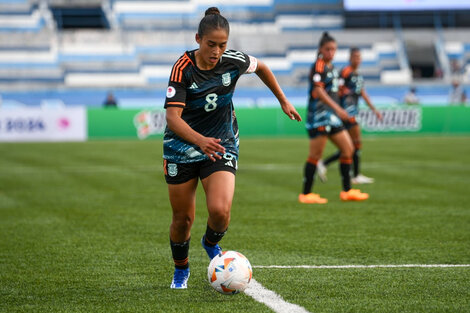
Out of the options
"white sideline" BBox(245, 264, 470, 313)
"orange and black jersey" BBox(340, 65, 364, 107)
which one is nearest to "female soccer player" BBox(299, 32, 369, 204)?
"orange and black jersey" BBox(340, 65, 364, 107)

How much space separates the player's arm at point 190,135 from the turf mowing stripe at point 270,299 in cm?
103

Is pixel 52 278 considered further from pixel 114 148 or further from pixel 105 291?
pixel 114 148

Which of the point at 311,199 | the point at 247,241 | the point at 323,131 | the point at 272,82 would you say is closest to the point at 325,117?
the point at 323,131

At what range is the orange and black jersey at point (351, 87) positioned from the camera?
13.0 metres

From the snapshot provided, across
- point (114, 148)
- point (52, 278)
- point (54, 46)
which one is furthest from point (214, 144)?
point (54, 46)

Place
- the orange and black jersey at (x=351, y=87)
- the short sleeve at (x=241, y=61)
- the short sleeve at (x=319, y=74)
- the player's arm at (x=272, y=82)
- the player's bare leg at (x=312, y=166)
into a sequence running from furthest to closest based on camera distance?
the orange and black jersey at (x=351, y=87)
the player's bare leg at (x=312, y=166)
the short sleeve at (x=319, y=74)
the player's arm at (x=272, y=82)
the short sleeve at (x=241, y=61)

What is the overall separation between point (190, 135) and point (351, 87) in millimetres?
8448

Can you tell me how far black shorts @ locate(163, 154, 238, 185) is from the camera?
5398 mm

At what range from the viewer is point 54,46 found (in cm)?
3950

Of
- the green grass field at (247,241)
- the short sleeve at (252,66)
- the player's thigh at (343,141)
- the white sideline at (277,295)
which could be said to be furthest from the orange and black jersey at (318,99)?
the short sleeve at (252,66)

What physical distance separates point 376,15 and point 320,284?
42.2m

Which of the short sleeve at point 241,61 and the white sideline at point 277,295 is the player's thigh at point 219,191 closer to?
the white sideline at point 277,295

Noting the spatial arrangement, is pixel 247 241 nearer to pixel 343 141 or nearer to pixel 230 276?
pixel 230 276

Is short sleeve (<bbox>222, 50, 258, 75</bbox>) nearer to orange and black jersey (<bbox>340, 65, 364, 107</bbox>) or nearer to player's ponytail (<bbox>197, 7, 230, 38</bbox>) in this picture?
player's ponytail (<bbox>197, 7, 230, 38</bbox>)
